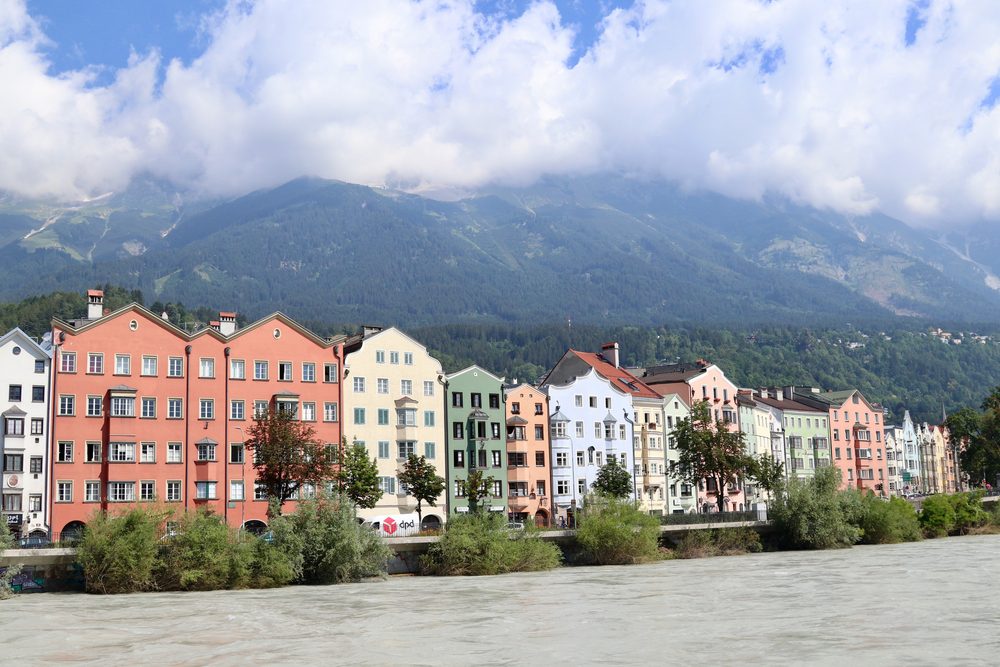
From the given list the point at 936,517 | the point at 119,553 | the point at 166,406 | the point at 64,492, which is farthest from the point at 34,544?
the point at 936,517

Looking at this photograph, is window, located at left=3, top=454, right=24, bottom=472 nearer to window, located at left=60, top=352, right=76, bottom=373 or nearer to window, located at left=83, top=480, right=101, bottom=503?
window, located at left=83, top=480, right=101, bottom=503

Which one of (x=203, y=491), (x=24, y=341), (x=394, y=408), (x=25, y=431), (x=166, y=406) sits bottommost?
(x=203, y=491)

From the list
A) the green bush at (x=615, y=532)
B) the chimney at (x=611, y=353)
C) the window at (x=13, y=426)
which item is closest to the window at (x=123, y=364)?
the window at (x=13, y=426)

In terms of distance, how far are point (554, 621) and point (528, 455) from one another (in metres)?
60.1

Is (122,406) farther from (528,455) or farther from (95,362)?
(528,455)

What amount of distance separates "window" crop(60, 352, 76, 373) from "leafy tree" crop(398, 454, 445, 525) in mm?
27197

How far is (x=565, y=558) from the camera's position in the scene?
79.6 metres

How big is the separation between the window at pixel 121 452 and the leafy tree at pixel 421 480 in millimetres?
21621

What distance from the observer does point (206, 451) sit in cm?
8612

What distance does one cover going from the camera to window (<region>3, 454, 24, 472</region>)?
79438mm

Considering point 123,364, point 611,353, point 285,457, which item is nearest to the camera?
point 285,457

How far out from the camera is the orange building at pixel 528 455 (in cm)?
10381

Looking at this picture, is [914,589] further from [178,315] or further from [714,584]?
[178,315]

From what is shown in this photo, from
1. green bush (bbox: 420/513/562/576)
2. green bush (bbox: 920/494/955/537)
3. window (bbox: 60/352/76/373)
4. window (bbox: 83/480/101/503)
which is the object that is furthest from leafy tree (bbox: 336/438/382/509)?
green bush (bbox: 920/494/955/537)
